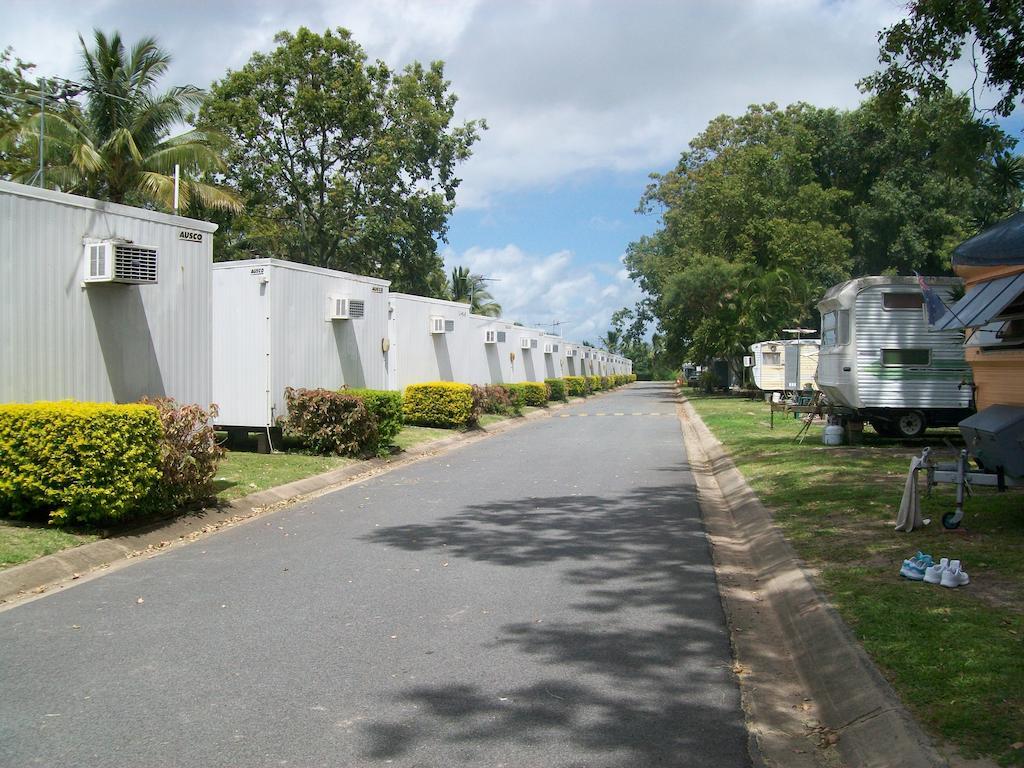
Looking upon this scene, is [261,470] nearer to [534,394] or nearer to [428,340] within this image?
[428,340]

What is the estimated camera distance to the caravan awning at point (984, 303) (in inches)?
284

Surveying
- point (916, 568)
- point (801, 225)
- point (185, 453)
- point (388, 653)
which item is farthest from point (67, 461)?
point (801, 225)

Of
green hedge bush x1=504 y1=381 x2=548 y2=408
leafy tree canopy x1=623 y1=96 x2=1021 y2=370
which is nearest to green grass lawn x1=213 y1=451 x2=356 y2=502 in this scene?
green hedge bush x1=504 y1=381 x2=548 y2=408

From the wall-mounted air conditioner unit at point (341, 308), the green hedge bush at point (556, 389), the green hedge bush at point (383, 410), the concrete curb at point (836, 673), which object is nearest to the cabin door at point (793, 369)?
the green hedge bush at point (556, 389)

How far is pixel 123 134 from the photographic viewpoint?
2292cm

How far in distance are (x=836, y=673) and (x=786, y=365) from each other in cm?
2608

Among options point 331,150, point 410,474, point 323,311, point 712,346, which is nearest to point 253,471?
point 410,474

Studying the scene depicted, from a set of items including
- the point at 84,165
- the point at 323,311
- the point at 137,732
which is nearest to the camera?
the point at 137,732

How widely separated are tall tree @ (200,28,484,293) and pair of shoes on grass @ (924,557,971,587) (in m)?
28.6

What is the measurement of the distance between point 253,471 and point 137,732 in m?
8.90

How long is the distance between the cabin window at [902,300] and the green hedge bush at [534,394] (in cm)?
1693

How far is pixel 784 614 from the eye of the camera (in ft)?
20.8

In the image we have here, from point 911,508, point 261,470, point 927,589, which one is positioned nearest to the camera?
point 927,589

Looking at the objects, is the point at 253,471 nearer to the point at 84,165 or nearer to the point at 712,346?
the point at 84,165
